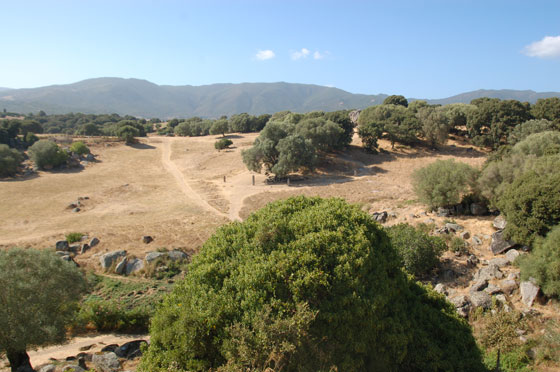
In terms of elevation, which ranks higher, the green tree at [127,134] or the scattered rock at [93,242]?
the green tree at [127,134]

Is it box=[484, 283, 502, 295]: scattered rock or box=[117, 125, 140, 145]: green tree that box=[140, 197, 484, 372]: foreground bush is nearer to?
box=[484, 283, 502, 295]: scattered rock

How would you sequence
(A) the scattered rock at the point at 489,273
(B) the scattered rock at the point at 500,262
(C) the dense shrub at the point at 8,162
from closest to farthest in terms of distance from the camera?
(A) the scattered rock at the point at 489,273
(B) the scattered rock at the point at 500,262
(C) the dense shrub at the point at 8,162

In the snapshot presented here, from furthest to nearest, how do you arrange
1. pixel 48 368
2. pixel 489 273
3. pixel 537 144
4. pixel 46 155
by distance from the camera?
pixel 46 155
pixel 537 144
pixel 489 273
pixel 48 368

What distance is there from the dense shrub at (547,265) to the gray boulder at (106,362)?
45.1 ft

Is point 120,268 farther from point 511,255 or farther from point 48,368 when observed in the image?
point 511,255

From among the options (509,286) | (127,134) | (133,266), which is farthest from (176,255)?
(127,134)

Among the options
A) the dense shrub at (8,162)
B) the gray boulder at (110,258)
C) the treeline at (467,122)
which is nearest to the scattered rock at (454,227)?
the gray boulder at (110,258)

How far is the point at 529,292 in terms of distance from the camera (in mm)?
10734

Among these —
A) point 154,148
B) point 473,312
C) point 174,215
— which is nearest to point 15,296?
point 473,312

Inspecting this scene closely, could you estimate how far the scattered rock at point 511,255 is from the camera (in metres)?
13.0

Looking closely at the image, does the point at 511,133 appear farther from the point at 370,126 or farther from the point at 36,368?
the point at 36,368

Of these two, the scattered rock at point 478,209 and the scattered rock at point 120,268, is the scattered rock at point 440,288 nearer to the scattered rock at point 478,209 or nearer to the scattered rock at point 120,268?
A: the scattered rock at point 478,209

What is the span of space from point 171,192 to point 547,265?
3036 centimetres

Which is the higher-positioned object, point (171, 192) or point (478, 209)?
point (478, 209)
